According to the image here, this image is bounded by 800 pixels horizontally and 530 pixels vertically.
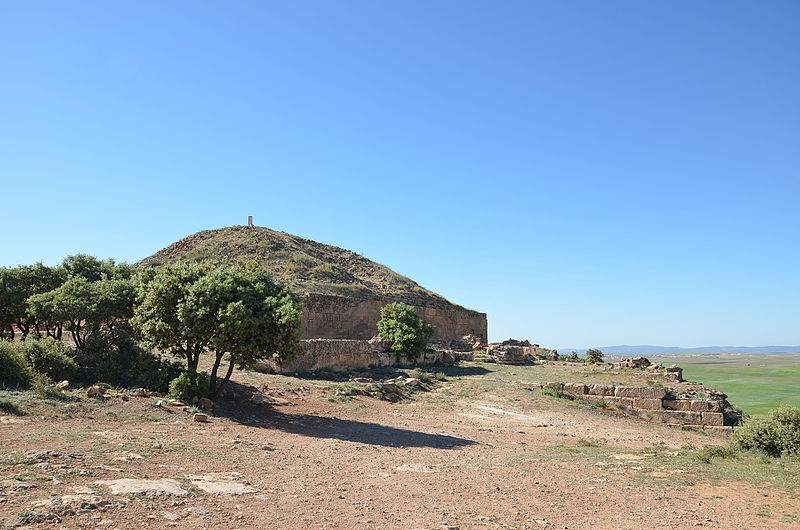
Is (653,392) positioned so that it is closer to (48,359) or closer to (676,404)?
(676,404)

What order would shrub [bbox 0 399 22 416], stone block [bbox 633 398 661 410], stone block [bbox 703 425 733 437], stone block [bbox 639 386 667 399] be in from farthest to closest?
stone block [bbox 639 386 667 399] → stone block [bbox 633 398 661 410] → stone block [bbox 703 425 733 437] → shrub [bbox 0 399 22 416]

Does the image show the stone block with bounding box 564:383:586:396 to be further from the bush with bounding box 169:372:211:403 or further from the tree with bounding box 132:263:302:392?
the bush with bounding box 169:372:211:403

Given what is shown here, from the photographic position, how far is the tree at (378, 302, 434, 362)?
25.5 m

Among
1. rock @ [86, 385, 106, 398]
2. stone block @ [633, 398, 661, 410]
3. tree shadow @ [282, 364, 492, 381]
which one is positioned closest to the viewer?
rock @ [86, 385, 106, 398]

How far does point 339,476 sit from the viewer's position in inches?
316

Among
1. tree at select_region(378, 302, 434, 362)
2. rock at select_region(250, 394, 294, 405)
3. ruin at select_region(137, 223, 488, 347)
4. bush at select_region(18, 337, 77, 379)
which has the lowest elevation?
rock at select_region(250, 394, 294, 405)

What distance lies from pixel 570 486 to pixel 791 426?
690 centimetres

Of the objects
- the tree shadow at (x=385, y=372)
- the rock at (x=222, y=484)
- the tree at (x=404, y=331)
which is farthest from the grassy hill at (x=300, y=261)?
the rock at (x=222, y=484)

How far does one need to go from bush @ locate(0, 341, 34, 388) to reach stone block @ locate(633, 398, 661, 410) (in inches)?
730

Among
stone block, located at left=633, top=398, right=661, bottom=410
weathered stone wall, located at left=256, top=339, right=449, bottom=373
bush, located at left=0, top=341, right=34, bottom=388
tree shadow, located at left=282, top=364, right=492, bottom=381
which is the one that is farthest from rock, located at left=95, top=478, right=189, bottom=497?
stone block, located at left=633, top=398, right=661, bottom=410

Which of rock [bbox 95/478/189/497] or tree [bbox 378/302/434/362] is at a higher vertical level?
tree [bbox 378/302/434/362]

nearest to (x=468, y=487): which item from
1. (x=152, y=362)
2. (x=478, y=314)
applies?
(x=152, y=362)

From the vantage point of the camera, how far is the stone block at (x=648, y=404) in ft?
62.5

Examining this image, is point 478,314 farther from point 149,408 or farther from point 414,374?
point 149,408
